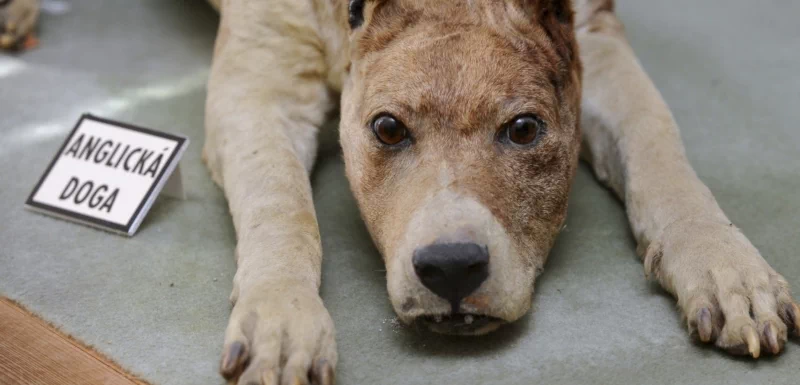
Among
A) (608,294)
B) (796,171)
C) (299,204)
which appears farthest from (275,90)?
(796,171)

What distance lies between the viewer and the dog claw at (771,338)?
1.74 m

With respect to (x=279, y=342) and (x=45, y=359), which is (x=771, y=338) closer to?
(x=279, y=342)

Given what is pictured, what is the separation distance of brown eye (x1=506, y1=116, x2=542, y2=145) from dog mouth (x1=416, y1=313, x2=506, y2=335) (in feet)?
1.18

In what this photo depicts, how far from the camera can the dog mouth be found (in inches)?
69.2

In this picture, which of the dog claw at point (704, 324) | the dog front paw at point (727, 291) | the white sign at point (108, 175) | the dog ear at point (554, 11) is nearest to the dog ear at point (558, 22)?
the dog ear at point (554, 11)

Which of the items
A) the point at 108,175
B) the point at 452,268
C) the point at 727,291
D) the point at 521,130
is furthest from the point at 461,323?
the point at 108,175

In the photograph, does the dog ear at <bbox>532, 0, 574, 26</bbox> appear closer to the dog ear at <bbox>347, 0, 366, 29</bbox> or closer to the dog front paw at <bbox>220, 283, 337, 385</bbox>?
the dog ear at <bbox>347, 0, 366, 29</bbox>

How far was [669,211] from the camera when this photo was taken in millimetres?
2061

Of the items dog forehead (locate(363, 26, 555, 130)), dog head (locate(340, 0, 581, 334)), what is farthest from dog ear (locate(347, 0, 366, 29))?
dog forehead (locate(363, 26, 555, 130))

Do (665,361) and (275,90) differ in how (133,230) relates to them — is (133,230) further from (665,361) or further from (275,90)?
(665,361)

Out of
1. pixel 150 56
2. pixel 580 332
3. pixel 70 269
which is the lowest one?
pixel 150 56

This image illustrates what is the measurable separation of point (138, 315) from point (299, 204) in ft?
1.37

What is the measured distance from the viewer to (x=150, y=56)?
10.7 feet

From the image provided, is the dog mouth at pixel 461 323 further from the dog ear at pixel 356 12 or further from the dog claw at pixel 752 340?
the dog ear at pixel 356 12
